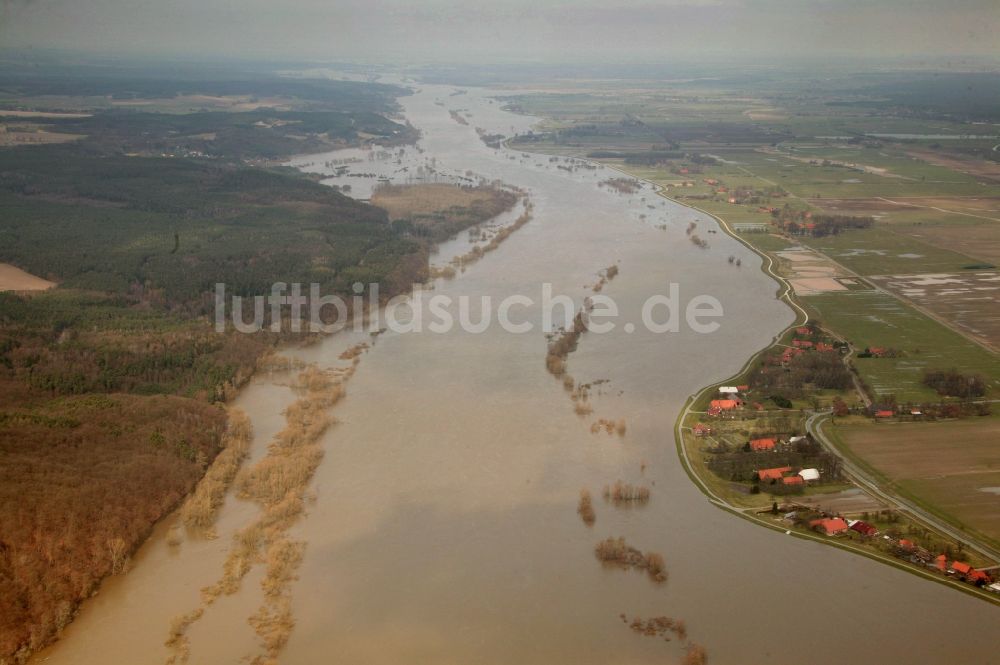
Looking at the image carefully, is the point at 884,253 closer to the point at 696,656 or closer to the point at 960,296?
the point at 960,296

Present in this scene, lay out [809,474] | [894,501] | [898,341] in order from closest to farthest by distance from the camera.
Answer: [894,501] → [809,474] → [898,341]

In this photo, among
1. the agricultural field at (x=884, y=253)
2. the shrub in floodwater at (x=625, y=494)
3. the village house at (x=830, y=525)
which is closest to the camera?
the village house at (x=830, y=525)

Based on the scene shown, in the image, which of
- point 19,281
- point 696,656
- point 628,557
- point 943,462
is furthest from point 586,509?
point 19,281

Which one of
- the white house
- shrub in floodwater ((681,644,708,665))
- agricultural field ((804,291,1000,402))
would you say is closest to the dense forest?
shrub in floodwater ((681,644,708,665))

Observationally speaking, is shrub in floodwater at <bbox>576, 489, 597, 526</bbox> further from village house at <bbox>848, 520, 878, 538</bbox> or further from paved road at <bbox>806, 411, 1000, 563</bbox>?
paved road at <bbox>806, 411, 1000, 563</bbox>

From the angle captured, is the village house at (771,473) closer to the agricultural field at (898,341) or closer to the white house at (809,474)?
the white house at (809,474)

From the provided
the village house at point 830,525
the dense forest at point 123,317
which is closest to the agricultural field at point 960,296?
the village house at point 830,525
